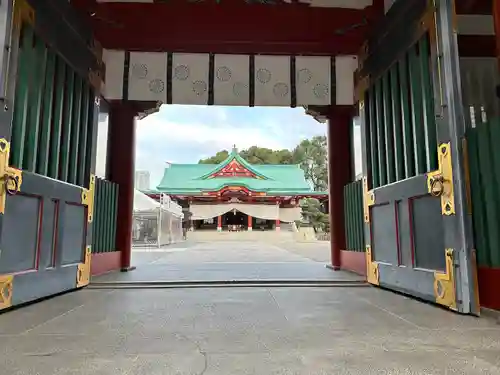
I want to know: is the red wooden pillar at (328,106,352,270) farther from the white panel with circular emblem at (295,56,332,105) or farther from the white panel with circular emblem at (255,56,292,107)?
the white panel with circular emblem at (255,56,292,107)

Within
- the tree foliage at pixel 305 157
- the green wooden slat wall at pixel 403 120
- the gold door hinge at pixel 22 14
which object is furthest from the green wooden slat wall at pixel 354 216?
the tree foliage at pixel 305 157

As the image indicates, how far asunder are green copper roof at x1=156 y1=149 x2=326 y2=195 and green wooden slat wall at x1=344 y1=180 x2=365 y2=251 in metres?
15.6

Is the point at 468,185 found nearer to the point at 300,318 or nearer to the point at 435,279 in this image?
the point at 435,279

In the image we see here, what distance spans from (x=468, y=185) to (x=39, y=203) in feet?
10.3

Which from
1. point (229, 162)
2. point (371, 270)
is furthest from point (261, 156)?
point (371, 270)

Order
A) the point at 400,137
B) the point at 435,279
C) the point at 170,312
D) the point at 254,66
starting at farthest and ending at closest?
the point at 254,66 → the point at 400,137 → the point at 435,279 → the point at 170,312

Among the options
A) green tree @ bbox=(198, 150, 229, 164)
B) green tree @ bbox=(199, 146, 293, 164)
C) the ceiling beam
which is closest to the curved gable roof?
green tree @ bbox=(199, 146, 293, 164)

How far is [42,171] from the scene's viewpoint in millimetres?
2830

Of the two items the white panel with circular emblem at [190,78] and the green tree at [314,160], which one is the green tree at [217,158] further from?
the white panel with circular emblem at [190,78]

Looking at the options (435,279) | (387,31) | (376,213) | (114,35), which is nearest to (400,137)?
(376,213)

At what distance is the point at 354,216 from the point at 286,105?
5.56 ft

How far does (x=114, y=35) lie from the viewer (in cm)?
412

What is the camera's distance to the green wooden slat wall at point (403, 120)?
2.77 m

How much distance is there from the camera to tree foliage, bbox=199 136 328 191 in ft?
109
